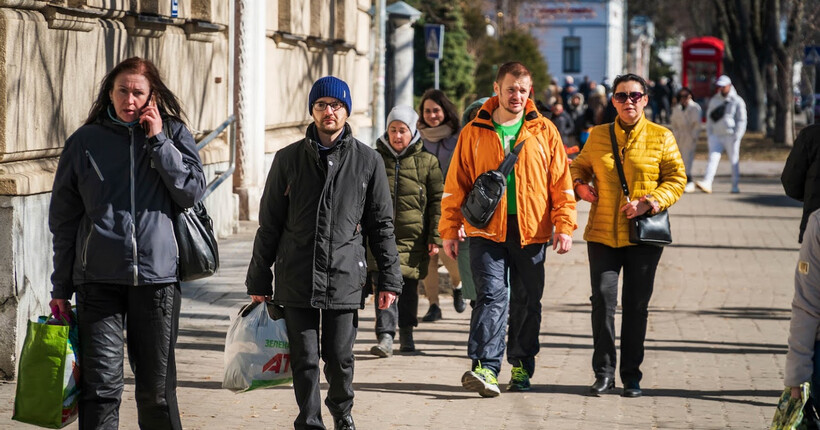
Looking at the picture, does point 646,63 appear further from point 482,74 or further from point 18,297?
point 18,297

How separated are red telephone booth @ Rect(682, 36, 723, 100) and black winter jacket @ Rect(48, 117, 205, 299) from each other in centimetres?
5783

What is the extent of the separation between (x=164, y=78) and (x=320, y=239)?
487cm

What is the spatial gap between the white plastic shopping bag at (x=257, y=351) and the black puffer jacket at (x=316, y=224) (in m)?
0.11

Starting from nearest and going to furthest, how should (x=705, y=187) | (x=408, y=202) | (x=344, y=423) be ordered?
(x=344, y=423)
(x=408, y=202)
(x=705, y=187)

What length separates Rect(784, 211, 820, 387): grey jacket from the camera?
14.4 feet

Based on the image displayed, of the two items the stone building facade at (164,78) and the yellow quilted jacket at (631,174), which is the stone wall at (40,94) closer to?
the stone building facade at (164,78)

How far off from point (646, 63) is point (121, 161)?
322ft

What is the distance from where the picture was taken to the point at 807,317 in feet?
14.4

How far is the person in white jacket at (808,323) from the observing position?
4395 mm

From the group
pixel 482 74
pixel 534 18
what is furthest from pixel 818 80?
pixel 534 18

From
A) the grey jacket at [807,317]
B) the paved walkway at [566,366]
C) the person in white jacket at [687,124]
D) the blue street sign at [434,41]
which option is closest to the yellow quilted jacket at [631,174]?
the paved walkway at [566,366]

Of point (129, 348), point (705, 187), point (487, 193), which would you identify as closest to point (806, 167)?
point (487, 193)

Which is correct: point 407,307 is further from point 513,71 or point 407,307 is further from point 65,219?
point 65,219

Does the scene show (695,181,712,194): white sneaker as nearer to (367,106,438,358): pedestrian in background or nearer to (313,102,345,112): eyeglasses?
(367,106,438,358): pedestrian in background
